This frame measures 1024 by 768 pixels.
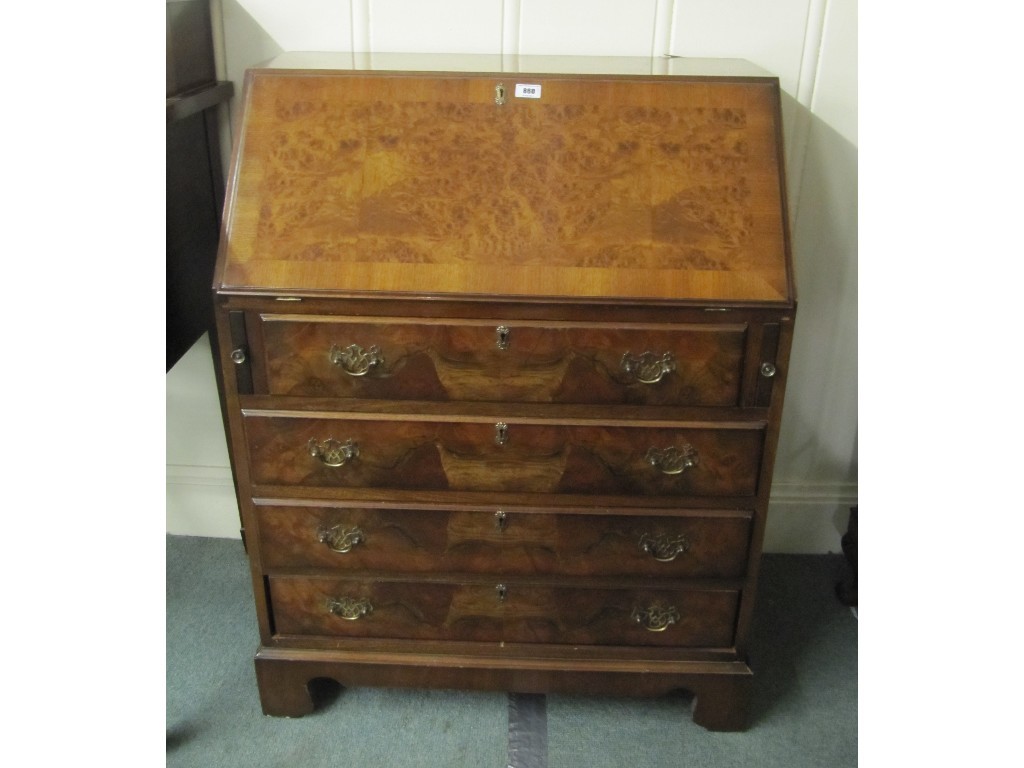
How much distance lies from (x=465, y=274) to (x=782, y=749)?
1113 mm

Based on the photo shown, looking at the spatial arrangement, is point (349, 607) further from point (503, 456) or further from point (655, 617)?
point (655, 617)

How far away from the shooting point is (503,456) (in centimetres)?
156

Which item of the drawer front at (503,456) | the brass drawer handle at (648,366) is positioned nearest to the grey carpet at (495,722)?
the drawer front at (503,456)

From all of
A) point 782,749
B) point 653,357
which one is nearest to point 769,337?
point 653,357

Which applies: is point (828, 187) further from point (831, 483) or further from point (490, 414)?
point (490, 414)

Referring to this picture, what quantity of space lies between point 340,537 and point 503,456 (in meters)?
0.34

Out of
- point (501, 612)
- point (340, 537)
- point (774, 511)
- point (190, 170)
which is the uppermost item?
point (190, 170)

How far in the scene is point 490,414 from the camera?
153 cm

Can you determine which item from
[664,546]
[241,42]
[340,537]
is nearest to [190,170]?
[241,42]

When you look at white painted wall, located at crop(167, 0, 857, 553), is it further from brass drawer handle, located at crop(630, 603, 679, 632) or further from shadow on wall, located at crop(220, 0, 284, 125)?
brass drawer handle, located at crop(630, 603, 679, 632)

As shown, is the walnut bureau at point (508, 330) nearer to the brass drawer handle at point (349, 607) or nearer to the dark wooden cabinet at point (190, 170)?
the brass drawer handle at point (349, 607)

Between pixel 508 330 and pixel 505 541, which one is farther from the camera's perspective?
pixel 505 541

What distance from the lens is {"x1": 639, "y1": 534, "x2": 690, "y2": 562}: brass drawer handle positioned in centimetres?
162

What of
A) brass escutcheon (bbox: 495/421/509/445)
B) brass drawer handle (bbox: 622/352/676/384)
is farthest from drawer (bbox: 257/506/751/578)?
brass drawer handle (bbox: 622/352/676/384)
